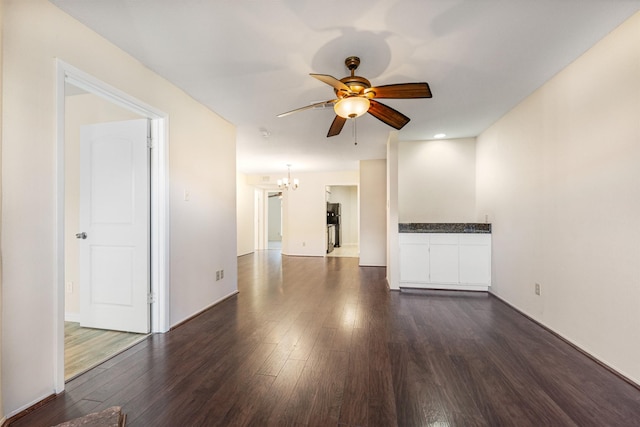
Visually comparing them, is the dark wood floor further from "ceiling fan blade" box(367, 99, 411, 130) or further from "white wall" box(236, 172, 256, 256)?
"white wall" box(236, 172, 256, 256)

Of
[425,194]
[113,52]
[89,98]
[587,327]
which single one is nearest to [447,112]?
[425,194]

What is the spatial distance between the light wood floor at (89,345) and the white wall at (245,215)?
5.02 metres

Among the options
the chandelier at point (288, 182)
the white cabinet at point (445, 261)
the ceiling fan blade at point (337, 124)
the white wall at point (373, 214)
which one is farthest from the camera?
the chandelier at point (288, 182)

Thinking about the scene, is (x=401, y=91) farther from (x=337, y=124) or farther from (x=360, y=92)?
(x=337, y=124)

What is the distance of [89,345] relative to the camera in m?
2.37

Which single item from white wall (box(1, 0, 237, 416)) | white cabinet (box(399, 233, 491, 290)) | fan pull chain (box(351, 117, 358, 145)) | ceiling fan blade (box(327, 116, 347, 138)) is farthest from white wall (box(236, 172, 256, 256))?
white wall (box(1, 0, 237, 416))

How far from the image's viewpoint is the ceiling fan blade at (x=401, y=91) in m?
1.94

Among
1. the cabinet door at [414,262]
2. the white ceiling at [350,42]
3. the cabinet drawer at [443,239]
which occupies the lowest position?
the cabinet door at [414,262]

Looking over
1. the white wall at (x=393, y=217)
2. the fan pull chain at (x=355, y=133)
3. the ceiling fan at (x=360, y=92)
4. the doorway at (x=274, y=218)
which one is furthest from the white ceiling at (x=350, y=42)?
the doorway at (x=274, y=218)

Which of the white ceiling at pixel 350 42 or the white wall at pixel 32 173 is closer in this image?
the white wall at pixel 32 173

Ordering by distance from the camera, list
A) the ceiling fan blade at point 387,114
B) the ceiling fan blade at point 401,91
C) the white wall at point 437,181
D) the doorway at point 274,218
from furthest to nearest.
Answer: the doorway at point 274,218 → the white wall at point 437,181 → the ceiling fan blade at point 387,114 → the ceiling fan blade at point 401,91

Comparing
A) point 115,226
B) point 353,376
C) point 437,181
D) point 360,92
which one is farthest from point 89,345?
point 437,181

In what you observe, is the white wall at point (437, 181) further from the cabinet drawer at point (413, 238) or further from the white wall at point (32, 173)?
the white wall at point (32, 173)

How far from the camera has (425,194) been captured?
4.73 m
